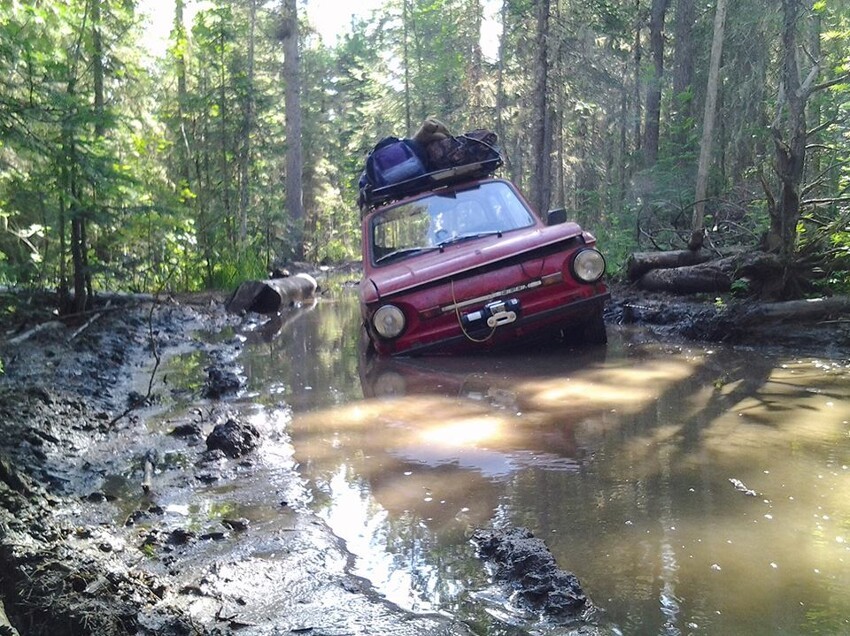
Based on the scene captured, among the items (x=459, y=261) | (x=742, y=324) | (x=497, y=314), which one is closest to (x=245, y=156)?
(x=459, y=261)

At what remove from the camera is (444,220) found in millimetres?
7980

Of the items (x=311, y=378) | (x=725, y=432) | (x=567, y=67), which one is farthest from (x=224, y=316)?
(x=567, y=67)

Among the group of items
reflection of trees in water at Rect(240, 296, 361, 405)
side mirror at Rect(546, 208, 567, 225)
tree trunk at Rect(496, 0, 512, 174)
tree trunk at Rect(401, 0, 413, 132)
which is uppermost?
tree trunk at Rect(401, 0, 413, 132)

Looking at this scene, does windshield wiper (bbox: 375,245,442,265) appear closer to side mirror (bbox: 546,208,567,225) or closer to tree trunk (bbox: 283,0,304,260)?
side mirror (bbox: 546,208,567,225)

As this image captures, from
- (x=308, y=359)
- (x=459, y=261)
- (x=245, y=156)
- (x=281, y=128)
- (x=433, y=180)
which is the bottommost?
(x=308, y=359)

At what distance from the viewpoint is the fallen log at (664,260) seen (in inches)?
420

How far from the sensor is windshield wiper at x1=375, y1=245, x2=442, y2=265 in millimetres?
7792

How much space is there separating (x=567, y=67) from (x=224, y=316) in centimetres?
1279

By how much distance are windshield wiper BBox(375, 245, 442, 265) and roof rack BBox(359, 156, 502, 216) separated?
39.2 inches

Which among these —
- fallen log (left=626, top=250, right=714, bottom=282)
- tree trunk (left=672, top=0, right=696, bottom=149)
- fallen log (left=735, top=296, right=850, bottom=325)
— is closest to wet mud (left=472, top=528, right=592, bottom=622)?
fallen log (left=735, top=296, right=850, bottom=325)

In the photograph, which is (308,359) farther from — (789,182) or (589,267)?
(789,182)

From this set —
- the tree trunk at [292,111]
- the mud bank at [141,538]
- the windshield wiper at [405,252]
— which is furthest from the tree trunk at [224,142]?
the mud bank at [141,538]

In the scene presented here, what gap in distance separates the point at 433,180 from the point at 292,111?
18.3 metres

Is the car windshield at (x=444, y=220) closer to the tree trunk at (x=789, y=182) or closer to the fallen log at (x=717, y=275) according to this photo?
the fallen log at (x=717, y=275)
